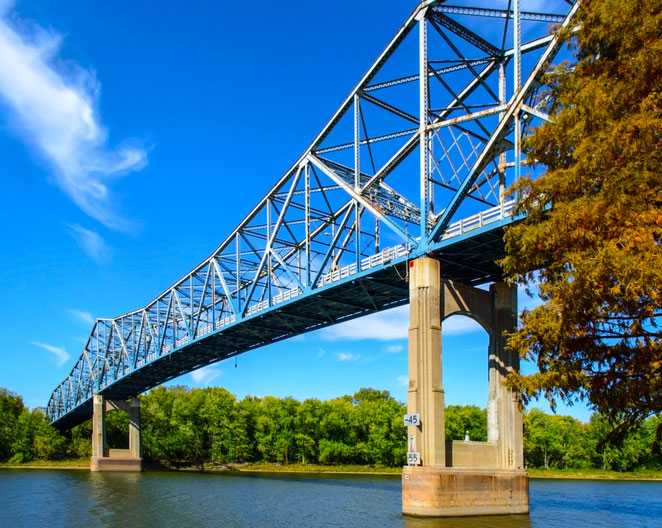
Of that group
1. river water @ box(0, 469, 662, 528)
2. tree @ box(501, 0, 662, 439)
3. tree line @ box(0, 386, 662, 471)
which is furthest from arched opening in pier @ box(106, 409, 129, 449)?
tree @ box(501, 0, 662, 439)

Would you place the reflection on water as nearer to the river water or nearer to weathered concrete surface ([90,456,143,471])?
the river water

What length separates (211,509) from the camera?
4306cm

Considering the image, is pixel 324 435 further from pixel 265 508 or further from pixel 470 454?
pixel 470 454

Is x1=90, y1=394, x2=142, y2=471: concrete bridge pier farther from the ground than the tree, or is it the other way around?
the tree

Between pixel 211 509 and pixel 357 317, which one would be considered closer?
pixel 211 509

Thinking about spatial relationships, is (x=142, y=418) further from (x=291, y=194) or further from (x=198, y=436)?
(x=291, y=194)

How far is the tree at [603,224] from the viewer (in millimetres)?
17219

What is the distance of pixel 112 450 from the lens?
350ft

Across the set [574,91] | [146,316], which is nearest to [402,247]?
[574,91]

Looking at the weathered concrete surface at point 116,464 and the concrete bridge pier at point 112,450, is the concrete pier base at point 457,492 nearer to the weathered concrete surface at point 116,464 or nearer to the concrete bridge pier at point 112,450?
the weathered concrete surface at point 116,464

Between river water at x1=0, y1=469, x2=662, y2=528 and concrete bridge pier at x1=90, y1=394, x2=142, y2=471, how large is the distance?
3858cm

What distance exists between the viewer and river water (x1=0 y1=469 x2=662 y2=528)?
Answer: 117 ft

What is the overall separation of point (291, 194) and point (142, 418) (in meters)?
72.8

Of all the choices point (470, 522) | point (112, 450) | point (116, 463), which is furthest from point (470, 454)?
point (112, 450)
